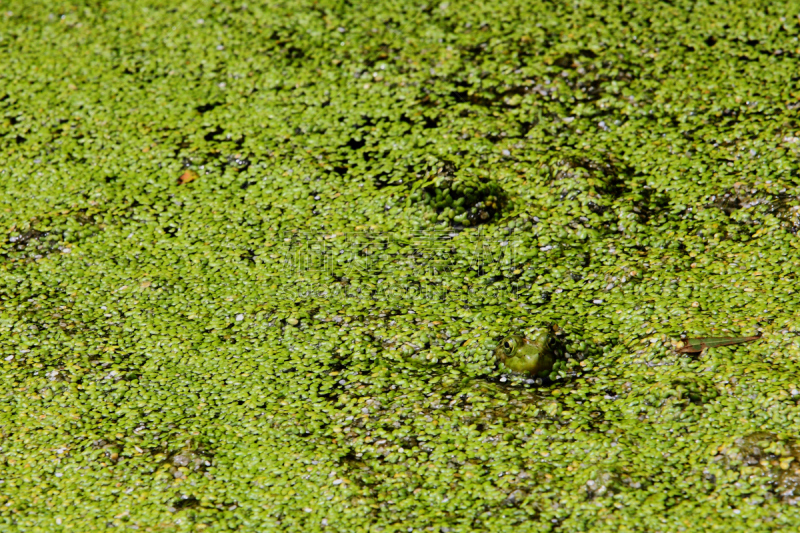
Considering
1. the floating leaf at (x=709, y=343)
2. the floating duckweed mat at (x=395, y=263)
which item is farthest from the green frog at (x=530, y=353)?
the floating leaf at (x=709, y=343)

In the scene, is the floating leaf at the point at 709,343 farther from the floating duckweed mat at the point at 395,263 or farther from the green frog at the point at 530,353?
the green frog at the point at 530,353

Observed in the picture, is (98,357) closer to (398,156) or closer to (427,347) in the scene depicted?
(427,347)

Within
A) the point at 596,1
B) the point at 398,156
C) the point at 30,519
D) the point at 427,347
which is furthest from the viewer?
the point at 596,1

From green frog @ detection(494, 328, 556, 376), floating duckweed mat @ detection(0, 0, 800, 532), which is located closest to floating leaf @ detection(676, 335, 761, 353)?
floating duckweed mat @ detection(0, 0, 800, 532)

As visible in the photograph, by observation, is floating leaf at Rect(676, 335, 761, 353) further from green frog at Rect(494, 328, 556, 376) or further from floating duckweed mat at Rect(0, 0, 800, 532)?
green frog at Rect(494, 328, 556, 376)

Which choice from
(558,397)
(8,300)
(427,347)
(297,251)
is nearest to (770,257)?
(558,397)

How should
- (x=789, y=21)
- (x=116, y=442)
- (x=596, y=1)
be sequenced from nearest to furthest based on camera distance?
(x=116, y=442) → (x=789, y=21) → (x=596, y=1)

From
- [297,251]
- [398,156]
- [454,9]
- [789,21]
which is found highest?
[789,21]
